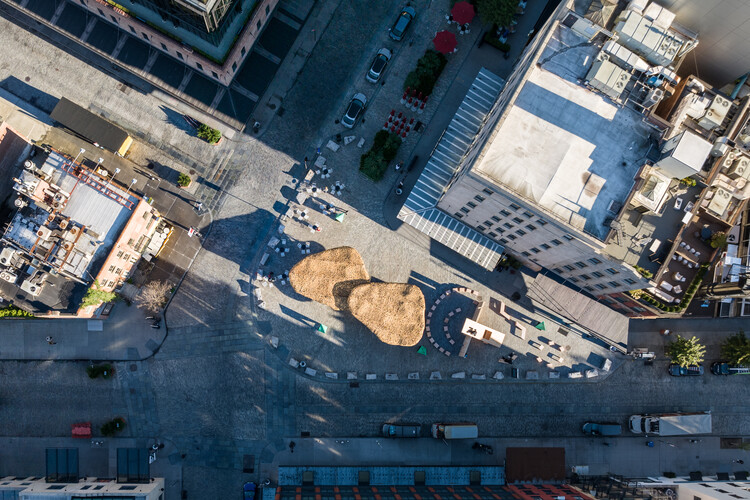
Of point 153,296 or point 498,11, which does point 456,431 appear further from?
point 498,11

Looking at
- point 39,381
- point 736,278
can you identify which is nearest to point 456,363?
point 736,278

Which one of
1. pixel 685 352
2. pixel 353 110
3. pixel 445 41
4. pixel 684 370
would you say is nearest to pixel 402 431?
pixel 685 352

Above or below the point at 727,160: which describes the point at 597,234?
below

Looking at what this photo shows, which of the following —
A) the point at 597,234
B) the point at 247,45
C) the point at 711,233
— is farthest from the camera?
the point at 247,45

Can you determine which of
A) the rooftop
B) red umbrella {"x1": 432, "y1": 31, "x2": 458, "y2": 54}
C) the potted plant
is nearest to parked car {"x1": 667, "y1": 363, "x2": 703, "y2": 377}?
the rooftop

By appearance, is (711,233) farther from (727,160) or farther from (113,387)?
(113,387)

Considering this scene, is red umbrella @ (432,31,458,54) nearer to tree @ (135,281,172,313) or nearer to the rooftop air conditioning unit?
the rooftop air conditioning unit

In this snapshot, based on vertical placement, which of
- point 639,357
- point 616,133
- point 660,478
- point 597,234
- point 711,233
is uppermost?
point 616,133
